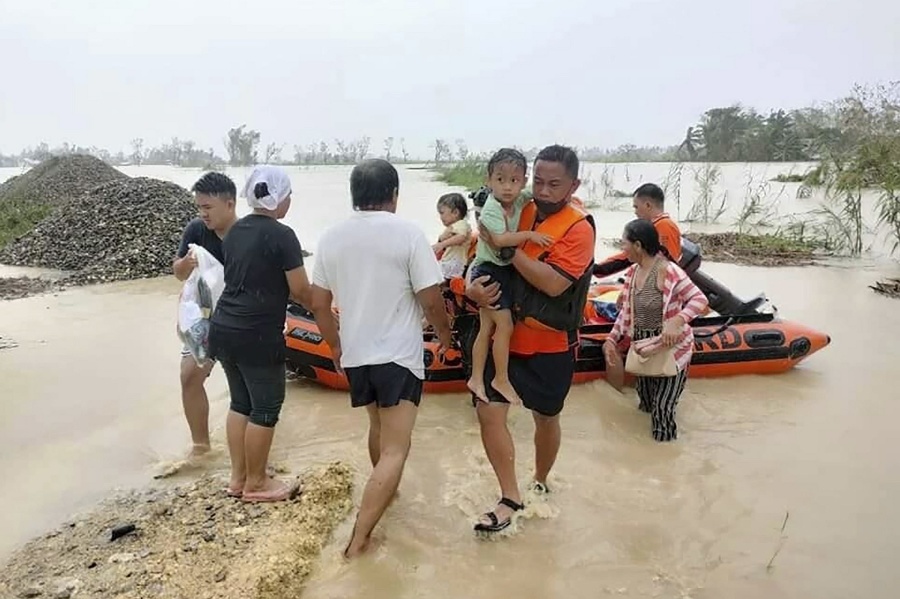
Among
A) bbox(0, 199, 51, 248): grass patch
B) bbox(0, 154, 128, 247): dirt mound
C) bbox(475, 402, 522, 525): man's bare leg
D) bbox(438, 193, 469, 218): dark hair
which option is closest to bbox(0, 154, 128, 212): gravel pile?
bbox(0, 154, 128, 247): dirt mound

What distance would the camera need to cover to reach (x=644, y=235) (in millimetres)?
4574

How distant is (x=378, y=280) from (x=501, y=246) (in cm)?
56

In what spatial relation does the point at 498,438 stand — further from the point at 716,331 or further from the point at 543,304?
the point at 716,331

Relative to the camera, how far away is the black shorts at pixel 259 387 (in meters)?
3.42

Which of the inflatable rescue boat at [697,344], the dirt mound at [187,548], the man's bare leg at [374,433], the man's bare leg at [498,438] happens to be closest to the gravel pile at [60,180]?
the inflatable rescue boat at [697,344]

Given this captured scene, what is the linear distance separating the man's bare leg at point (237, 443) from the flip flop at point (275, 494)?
93 mm

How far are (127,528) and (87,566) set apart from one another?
0.27m

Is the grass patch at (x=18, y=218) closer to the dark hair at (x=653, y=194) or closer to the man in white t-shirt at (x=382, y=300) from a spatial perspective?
the dark hair at (x=653, y=194)

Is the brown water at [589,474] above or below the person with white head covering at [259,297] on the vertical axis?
below

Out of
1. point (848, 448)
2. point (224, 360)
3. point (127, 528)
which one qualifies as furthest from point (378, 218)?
point (848, 448)

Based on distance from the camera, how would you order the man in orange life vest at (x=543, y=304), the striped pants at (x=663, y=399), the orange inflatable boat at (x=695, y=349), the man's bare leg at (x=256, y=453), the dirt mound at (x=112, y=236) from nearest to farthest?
the man in orange life vest at (x=543, y=304) → the man's bare leg at (x=256, y=453) → the striped pants at (x=663, y=399) → the orange inflatable boat at (x=695, y=349) → the dirt mound at (x=112, y=236)

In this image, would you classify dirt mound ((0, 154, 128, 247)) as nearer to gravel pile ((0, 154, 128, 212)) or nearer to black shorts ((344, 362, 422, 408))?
gravel pile ((0, 154, 128, 212))

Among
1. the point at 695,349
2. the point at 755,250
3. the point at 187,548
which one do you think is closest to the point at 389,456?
the point at 187,548

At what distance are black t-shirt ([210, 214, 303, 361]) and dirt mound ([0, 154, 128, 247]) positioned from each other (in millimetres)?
14786
